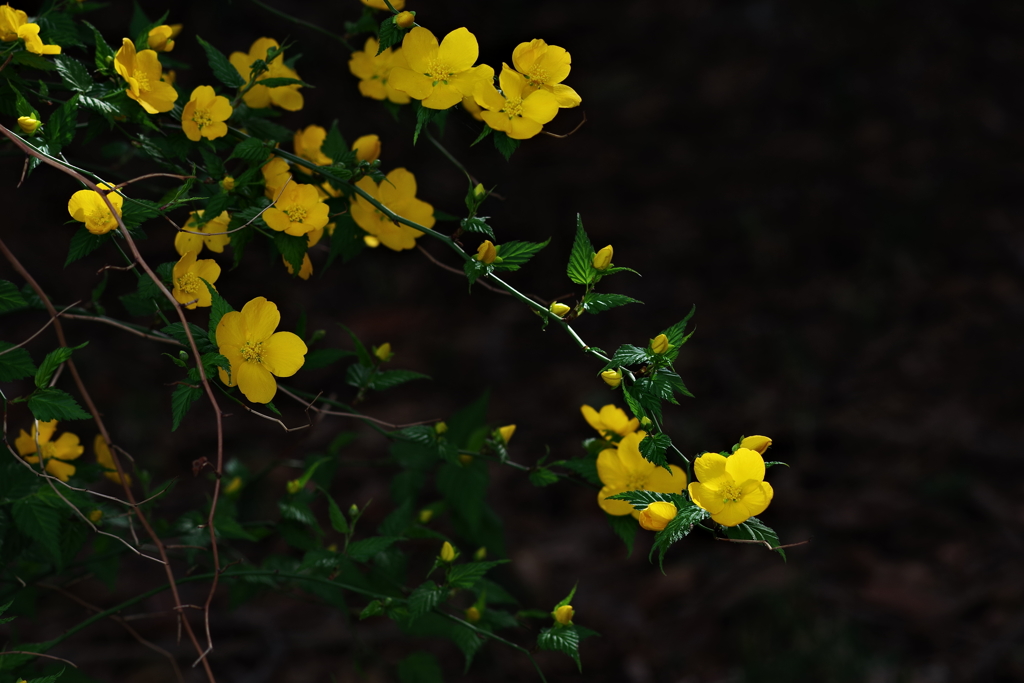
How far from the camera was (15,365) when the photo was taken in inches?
38.5

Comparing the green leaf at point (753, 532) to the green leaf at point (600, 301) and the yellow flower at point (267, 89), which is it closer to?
the green leaf at point (600, 301)

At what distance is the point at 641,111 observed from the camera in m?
4.50

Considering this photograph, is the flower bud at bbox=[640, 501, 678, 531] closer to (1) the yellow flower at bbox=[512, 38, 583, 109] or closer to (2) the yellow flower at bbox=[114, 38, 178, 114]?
(1) the yellow flower at bbox=[512, 38, 583, 109]

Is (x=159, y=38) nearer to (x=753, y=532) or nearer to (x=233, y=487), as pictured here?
(x=233, y=487)

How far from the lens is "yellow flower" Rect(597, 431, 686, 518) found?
3.44 ft

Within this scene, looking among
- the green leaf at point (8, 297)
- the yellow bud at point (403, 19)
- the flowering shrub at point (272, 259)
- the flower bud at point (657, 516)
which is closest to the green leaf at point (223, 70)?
the flowering shrub at point (272, 259)

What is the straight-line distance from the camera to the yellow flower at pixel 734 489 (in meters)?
0.88

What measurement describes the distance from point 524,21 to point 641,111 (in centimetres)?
78

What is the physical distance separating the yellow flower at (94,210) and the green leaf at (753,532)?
76 centimetres


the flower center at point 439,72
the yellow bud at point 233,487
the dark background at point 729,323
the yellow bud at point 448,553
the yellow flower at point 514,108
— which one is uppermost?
the flower center at point 439,72

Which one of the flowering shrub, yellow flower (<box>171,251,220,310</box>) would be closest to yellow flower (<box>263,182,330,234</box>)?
the flowering shrub

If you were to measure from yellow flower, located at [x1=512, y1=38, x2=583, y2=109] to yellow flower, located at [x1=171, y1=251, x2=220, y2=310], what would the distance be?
1.45 ft

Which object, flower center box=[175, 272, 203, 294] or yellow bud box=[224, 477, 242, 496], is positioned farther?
yellow bud box=[224, 477, 242, 496]

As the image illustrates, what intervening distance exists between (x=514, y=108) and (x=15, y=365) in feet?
2.13
